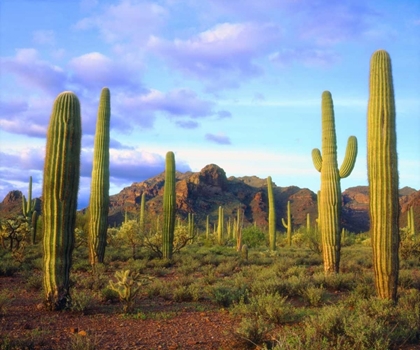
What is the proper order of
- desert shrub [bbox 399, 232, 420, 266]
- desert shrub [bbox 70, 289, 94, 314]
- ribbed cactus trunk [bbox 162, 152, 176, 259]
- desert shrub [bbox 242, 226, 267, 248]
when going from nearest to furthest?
desert shrub [bbox 70, 289, 94, 314] < ribbed cactus trunk [bbox 162, 152, 176, 259] < desert shrub [bbox 399, 232, 420, 266] < desert shrub [bbox 242, 226, 267, 248]

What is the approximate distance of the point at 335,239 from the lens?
13992 mm

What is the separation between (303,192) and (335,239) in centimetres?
6996

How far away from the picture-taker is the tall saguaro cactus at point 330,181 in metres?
14.0

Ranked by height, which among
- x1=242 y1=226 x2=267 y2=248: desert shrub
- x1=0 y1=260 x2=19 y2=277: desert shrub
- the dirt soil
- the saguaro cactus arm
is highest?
the saguaro cactus arm

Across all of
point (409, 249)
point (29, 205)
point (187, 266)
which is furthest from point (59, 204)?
point (29, 205)

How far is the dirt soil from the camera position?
675cm

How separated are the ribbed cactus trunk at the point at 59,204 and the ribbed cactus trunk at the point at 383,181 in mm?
6059

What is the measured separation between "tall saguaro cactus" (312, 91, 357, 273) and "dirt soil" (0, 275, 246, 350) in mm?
5418

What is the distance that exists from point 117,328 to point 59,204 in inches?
109

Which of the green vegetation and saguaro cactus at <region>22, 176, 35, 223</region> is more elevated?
saguaro cactus at <region>22, 176, 35, 223</region>

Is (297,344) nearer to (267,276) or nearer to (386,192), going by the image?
(386,192)

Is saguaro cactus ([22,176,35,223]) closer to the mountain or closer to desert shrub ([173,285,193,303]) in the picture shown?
desert shrub ([173,285,193,303])

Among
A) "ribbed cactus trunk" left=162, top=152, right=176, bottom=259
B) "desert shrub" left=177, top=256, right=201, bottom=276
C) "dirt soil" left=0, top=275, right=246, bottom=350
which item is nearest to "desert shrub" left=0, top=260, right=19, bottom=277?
"dirt soil" left=0, top=275, right=246, bottom=350

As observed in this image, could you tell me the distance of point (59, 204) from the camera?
9.12m
